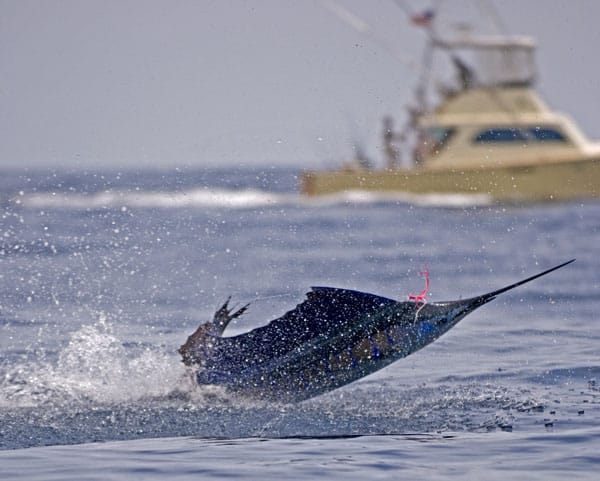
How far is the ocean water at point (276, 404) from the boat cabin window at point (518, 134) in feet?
71.9

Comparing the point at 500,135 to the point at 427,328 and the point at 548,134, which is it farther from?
the point at 427,328

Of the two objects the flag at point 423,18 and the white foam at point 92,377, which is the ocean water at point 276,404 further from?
the flag at point 423,18

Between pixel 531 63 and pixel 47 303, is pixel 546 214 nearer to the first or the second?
pixel 531 63

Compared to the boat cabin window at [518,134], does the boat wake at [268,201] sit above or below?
below

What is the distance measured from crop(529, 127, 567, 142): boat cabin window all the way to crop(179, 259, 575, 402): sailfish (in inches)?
1669

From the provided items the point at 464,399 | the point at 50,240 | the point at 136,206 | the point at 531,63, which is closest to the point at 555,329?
the point at 464,399

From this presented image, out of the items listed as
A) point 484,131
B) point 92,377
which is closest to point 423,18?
point 484,131

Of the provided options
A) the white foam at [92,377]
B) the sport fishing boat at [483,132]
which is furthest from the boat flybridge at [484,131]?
the white foam at [92,377]

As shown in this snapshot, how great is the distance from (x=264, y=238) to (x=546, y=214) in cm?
1463

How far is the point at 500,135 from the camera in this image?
53.0m

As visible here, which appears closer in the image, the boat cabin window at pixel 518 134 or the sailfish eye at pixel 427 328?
the sailfish eye at pixel 427 328

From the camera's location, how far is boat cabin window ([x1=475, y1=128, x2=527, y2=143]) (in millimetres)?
52594

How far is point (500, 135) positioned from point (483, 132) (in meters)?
0.79

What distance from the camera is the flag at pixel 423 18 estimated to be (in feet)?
173
